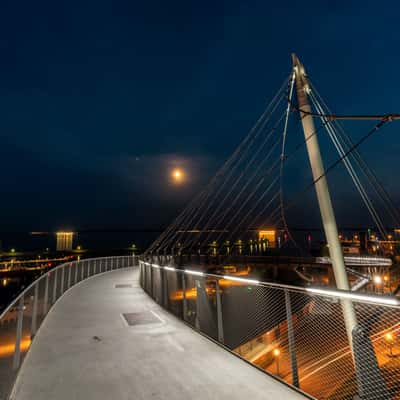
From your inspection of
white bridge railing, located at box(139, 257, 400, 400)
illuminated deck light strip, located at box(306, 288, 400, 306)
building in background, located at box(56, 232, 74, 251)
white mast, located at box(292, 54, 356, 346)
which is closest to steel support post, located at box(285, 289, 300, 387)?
white bridge railing, located at box(139, 257, 400, 400)

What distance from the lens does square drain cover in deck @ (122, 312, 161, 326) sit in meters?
6.65

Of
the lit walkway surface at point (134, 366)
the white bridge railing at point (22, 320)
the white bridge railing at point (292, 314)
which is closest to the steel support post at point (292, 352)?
the white bridge railing at point (292, 314)

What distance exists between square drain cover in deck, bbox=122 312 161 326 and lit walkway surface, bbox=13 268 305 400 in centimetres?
5

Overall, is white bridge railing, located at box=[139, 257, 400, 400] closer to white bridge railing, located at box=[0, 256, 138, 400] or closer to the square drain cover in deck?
the square drain cover in deck

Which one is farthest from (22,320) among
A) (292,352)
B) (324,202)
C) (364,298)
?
(324,202)

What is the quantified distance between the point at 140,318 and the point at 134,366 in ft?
10.2

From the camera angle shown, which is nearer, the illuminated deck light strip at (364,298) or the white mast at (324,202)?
the illuminated deck light strip at (364,298)

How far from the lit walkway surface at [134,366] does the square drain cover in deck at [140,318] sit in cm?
5

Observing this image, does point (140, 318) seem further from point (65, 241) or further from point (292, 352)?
point (65, 241)

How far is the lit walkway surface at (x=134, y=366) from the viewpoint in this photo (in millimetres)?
3309

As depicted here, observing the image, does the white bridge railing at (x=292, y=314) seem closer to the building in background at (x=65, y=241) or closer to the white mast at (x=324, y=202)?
the white mast at (x=324, y=202)

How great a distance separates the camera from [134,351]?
4.69 m

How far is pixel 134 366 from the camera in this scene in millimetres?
4082

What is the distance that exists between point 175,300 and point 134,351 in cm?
300
